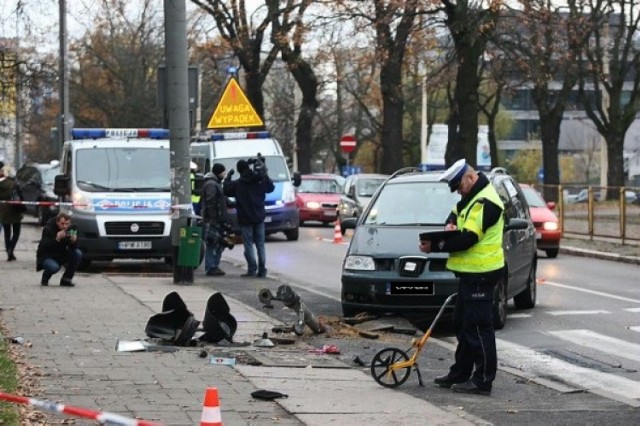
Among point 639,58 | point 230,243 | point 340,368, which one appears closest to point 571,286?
point 230,243

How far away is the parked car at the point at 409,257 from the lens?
45.6 ft

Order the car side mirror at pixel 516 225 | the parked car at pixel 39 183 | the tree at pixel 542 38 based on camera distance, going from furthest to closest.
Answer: the parked car at pixel 39 183 → the tree at pixel 542 38 → the car side mirror at pixel 516 225

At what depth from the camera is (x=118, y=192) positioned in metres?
22.4

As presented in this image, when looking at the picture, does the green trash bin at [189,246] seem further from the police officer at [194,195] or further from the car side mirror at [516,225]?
the car side mirror at [516,225]

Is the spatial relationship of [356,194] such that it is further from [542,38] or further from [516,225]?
[516,225]

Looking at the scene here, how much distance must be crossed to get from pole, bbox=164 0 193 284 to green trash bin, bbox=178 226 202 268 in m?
0.07

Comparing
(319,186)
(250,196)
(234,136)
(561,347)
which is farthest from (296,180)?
(561,347)

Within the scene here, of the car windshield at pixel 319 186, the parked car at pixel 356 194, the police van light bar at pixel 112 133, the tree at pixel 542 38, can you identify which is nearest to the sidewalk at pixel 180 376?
the police van light bar at pixel 112 133

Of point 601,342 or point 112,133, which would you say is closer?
point 601,342

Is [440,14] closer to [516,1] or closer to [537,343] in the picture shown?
[516,1]

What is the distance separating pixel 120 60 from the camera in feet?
196

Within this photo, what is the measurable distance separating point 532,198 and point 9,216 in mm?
11402

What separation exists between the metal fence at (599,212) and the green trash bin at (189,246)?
13.1 meters

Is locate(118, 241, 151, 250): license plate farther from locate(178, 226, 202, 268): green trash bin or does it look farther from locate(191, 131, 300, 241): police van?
locate(191, 131, 300, 241): police van
